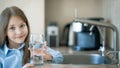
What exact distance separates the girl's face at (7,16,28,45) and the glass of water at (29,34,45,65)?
0.18ft

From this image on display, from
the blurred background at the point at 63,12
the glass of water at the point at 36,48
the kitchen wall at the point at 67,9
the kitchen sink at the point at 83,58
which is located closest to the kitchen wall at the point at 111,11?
the blurred background at the point at 63,12

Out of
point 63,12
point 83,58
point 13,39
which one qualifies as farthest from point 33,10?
point 13,39

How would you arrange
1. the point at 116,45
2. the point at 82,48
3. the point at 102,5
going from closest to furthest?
1. the point at 116,45
2. the point at 82,48
3. the point at 102,5

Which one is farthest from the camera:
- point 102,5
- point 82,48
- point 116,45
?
point 102,5

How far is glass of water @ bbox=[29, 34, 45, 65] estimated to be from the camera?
119 cm

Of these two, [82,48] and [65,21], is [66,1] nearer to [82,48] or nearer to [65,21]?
[65,21]

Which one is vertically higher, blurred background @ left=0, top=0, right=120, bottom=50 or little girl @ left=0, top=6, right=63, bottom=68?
blurred background @ left=0, top=0, right=120, bottom=50

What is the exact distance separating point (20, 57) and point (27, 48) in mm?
63

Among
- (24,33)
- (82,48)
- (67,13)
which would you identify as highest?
(67,13)

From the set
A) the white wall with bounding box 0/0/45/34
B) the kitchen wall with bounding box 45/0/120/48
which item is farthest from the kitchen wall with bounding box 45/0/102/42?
the white wall with bounding box 0/0/45/34

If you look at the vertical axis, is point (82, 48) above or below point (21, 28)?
below

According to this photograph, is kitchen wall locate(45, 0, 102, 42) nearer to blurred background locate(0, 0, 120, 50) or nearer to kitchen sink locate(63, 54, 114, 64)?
blurred background locate(0, 0, 120, 50)

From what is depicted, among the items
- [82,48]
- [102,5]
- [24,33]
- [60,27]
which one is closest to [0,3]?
[60,27]

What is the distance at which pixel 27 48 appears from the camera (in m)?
1.31
